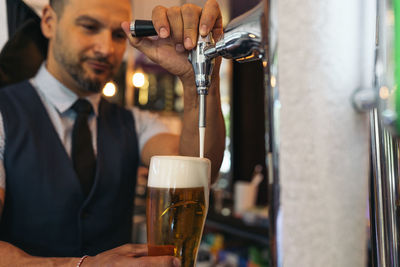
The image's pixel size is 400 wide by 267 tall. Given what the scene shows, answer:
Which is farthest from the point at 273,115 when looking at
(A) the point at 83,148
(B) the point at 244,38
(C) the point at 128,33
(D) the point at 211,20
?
(A) the point at 83,148

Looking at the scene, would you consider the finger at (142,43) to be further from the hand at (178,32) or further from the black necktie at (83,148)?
the black necktie at (83,148)

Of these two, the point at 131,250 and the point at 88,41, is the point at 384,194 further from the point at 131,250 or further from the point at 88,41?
the point at 88,41

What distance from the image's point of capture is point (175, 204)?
0.47 m

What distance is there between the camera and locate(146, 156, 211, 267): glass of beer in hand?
0.47m

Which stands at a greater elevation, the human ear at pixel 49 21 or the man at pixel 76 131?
the human ear at pixel 49 21

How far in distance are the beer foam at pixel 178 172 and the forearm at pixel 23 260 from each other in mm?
161

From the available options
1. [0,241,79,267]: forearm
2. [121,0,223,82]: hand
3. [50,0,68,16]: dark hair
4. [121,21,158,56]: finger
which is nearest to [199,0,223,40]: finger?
[121,0,223,82]: hand

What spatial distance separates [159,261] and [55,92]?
1.29ft

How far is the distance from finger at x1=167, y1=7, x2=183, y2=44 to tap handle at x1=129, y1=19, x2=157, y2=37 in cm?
3

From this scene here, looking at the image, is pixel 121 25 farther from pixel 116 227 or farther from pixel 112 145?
pixel 116 227

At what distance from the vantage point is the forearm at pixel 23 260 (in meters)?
0.49

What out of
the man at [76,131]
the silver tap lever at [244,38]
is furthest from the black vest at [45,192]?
the silver tap lever at [244,38]

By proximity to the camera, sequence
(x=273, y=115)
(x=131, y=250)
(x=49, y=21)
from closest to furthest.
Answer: (x=273, y=115), (x=131, y=250), (x=49, y=21)

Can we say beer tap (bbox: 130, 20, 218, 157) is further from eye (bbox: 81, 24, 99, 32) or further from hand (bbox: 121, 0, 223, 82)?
eye (bbox: 81, 24, 99, 32)
